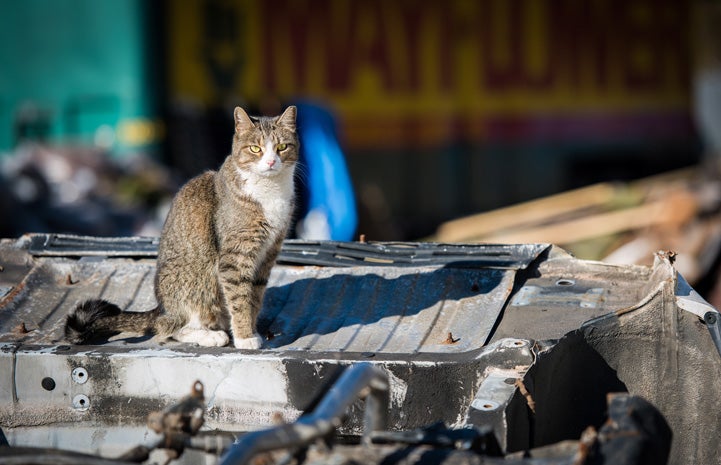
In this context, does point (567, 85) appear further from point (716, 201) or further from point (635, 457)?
point (635, 457)

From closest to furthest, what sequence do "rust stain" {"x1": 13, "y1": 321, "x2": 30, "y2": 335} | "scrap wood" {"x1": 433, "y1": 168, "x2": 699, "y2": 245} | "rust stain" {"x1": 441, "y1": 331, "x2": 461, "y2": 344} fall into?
"rust stain" {"x1": 441, "y1": 331, "x2": 461, "y2": 344} < "rust stain" {"x1": 13, "y1": 321, "x2": 30, "y2": 335} < "scrap wood" {"x1": 433, "y1": 168, "x2": 699, "y2": 245}

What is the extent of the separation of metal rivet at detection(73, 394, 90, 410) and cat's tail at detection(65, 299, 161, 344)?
0.21 meters

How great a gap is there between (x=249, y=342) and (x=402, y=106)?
9.92 metres

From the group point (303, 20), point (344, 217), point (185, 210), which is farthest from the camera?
point (303, 20)

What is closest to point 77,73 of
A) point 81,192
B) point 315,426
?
point 81,192

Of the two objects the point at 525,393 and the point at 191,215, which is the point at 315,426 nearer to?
the point at 525,393

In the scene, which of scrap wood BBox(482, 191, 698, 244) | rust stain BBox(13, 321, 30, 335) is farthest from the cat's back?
scrap wood BBox(482, 191, 698, 244)

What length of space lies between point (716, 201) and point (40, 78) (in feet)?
23.8

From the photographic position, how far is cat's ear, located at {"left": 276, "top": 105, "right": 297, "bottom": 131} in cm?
365

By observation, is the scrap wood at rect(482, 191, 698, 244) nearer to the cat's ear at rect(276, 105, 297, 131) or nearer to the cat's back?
the cat's ear at rect(276, 105, 297, 131)

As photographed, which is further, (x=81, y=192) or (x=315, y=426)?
(x=81, y=192)

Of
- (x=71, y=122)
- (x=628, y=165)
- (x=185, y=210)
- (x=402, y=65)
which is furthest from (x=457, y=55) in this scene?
(x=185, y=210)

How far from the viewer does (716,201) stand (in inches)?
308

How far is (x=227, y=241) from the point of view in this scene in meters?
3.37
